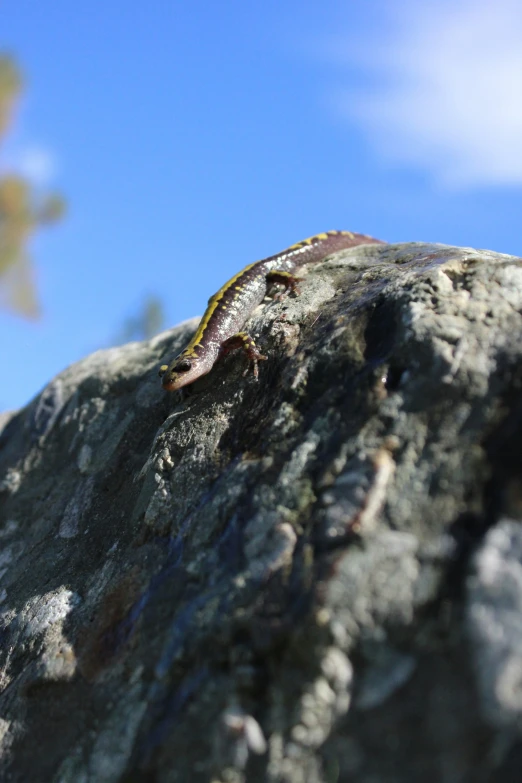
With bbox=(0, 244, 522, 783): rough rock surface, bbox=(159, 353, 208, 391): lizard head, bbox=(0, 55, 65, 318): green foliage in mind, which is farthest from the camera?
bbox=(0, 55, 65, 318): green foliage

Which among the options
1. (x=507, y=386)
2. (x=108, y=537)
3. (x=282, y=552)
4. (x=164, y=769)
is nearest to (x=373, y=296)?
(x=507, y=386)

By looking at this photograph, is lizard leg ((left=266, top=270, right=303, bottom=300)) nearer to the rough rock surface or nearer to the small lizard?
the small lizard

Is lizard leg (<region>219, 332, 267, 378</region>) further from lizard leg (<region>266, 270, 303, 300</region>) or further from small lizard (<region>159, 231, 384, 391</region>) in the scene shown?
lizard leg (<region>266, 270, 303, 300</region>)

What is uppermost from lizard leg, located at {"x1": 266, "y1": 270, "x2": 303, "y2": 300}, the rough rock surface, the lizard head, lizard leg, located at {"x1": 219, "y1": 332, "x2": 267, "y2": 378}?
lizard leg, located at {"x1": 266, "y1": 270, "x2": 303, "y2": 300}

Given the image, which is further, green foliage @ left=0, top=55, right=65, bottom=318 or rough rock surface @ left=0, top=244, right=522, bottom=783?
green foliage @ left=0, top=55, right=65, bottom=318

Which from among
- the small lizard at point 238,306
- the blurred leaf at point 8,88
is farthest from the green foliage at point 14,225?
the small lizard at point 238,306

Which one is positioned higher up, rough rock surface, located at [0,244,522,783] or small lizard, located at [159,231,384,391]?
small lizard, located at [159,231,384,391]

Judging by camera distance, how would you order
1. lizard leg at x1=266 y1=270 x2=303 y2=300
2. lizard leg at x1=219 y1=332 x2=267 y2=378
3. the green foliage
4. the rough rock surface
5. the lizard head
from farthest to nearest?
1. the green foliage
2. lizard leg at x1=266 y1=270 x2=303 y2=300
3. the lizard head
4. lizard leg at x1=219 y1=332 x2=267 y2=378
5. the rough rock surface

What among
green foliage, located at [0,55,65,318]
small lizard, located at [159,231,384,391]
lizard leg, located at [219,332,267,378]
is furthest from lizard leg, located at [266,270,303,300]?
green foliage, located at [0,55,65,318]
